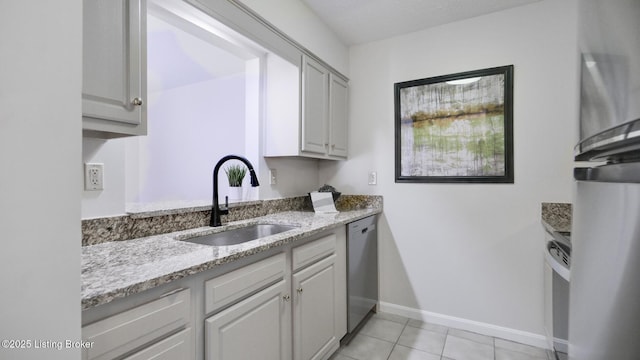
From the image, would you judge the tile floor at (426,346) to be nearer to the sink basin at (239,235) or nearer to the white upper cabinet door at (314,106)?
the sink basin at (239,235)

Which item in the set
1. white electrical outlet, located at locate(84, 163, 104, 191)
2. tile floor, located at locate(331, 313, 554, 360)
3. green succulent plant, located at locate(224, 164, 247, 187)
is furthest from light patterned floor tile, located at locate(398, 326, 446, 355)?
white electrical outlet, located at locate(84, 163, 104, 191)

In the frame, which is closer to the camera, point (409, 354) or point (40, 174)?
point (40, 174)

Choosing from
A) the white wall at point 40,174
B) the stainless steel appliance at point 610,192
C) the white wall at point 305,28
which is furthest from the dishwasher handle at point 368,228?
the white wall at point 40,174

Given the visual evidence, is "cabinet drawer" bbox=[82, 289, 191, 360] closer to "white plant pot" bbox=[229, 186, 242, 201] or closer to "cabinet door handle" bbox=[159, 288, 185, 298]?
"cabinet door handle" bbox=[159, 288, 185, 298]

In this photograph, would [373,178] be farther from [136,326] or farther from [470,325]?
[136,326]

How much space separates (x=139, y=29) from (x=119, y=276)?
2.99 ft

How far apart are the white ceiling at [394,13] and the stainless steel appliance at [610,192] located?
195 centimetres

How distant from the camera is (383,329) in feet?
7.66

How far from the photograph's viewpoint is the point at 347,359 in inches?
76.2

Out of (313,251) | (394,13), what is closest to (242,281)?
(313,251)

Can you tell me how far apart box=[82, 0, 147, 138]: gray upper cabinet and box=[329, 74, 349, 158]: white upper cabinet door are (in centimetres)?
158

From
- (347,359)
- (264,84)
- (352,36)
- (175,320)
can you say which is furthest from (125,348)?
(352,36)

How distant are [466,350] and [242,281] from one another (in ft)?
5.80

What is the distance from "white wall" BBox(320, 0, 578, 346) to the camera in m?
2.08
